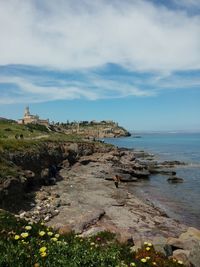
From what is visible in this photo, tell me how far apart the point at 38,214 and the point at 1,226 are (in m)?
15.7

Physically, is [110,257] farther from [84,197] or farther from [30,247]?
[84,197]

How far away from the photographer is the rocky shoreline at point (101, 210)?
17.5 meters

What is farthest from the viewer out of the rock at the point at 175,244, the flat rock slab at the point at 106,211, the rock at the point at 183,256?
the flat rock slab at the point at 106,211

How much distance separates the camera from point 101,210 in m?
27.9

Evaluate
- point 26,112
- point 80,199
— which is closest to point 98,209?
point 80,199

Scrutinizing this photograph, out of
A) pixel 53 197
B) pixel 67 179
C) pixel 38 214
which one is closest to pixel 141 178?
pixel 67 179

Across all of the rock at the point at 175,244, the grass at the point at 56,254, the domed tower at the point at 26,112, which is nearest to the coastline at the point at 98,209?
the rock at the point at 175,244

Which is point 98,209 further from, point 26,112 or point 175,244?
point 26,112

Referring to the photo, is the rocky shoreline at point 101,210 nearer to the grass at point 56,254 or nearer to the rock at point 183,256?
the rock at point 183,256

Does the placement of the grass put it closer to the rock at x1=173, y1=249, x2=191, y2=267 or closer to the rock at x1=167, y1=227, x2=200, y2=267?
the rock at x1=173, y1=249, x2=191, y2=267

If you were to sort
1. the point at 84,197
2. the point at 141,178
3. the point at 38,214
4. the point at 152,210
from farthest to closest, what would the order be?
the point at 141,178
the point at 84,197
the point at 152,210
the point at 38,214

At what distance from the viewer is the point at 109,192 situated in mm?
39375

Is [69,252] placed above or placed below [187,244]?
above

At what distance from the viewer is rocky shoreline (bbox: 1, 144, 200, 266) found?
1750 centimetres
